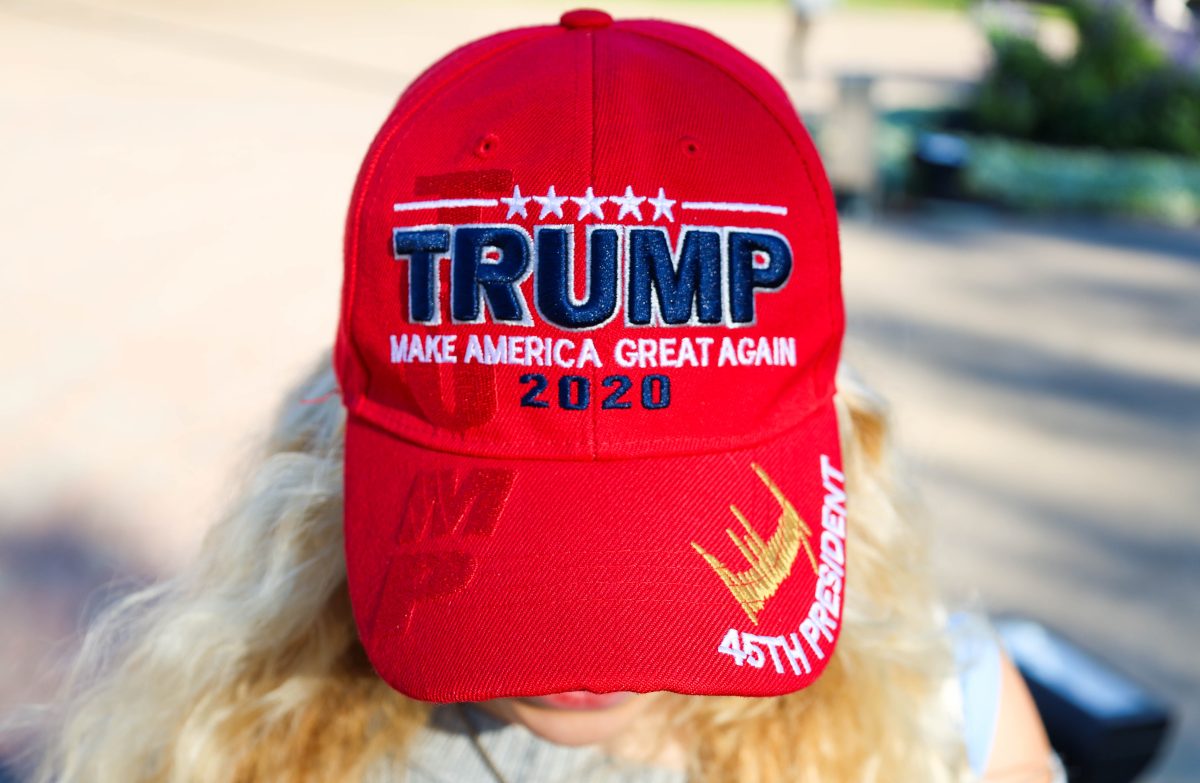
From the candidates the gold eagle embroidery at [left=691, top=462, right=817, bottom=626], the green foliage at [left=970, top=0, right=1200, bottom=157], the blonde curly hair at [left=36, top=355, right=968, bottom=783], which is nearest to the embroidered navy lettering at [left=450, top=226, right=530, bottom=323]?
the gold eagle embroidery at [left=691, top=462, right=817, bottom=626]

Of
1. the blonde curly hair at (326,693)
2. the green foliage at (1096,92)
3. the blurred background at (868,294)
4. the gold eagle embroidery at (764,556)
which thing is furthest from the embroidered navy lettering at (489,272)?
the green foliage at (1096,92)

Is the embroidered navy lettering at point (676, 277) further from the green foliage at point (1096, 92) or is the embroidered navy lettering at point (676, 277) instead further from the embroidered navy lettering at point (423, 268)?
the green foliage at point (1096, 92)

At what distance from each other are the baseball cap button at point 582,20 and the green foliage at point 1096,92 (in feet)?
25.9

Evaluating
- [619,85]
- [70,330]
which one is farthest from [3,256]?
[619,85]

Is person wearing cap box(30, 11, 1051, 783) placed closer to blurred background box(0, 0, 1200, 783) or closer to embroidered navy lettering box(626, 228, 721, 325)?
embroidered navy lettering box(626, 228, 721, 325)

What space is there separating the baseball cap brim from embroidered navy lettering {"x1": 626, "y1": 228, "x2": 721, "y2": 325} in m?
0.13

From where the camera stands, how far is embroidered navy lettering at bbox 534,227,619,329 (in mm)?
1024

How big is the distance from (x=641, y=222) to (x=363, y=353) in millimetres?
295

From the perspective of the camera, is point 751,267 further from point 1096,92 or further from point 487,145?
point 1096,92

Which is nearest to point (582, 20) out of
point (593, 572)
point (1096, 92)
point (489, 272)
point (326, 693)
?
point (489, 272)

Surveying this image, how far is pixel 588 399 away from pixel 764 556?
0.21 meters

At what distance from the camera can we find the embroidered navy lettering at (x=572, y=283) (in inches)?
40.3

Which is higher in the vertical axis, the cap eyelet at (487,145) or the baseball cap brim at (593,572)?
the cap eyelet at (487,145)

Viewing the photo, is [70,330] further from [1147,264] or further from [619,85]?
[1147,264]
